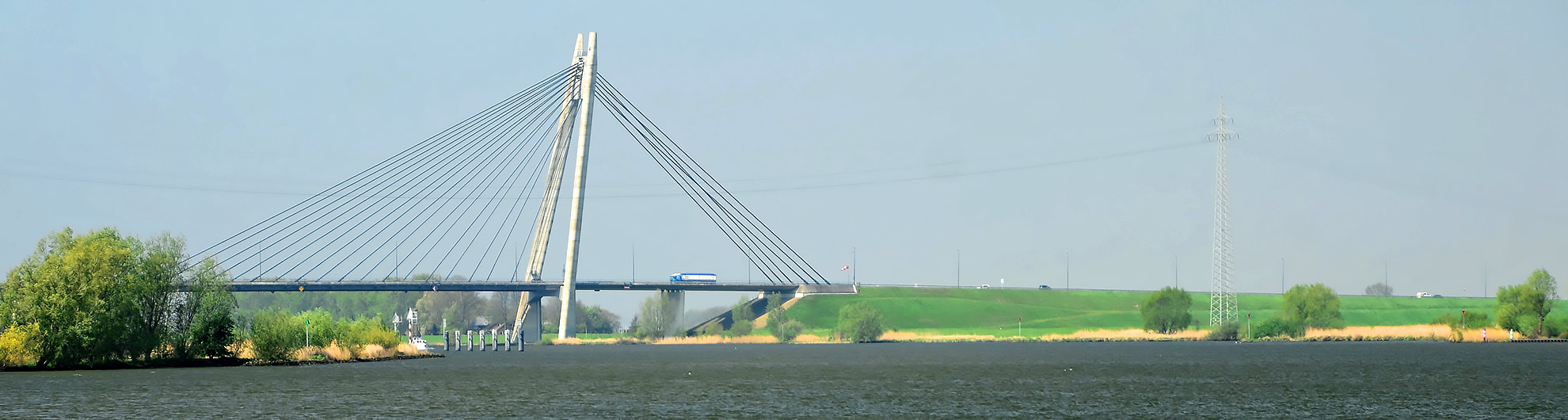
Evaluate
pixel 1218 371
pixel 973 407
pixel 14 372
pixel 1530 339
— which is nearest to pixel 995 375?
pixel 1218 371

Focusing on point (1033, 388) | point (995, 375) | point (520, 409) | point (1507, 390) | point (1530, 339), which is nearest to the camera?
point (520, 409)

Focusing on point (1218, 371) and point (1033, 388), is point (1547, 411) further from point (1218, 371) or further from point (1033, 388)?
point (1218, 371)

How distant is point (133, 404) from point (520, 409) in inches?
668

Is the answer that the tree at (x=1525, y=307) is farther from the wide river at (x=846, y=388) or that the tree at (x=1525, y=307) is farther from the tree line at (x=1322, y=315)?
the wide river at (x=846, y=388)

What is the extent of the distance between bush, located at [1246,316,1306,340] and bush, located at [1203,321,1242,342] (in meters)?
2.36

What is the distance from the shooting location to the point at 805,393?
241 ft

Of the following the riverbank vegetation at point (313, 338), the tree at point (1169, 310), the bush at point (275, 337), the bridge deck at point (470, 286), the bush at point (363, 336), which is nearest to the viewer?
the bush at point (275, 337)

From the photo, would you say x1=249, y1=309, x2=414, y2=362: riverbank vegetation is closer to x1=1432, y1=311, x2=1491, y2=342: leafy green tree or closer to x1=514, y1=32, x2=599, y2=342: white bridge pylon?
x1=514, y1=32, x2=599, y2=342: white bridge pylon

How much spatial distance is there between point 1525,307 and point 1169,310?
147 feet

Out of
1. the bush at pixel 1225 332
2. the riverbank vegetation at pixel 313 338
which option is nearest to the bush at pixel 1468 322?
the bush at pixel 1225 332

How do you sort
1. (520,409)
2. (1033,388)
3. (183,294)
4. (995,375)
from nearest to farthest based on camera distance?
(520,409), (1033,388), (995,375), (183,294)

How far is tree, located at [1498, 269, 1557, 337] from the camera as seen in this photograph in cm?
16000

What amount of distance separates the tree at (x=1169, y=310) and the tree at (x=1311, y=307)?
1372cm

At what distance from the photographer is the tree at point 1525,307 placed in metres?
160
